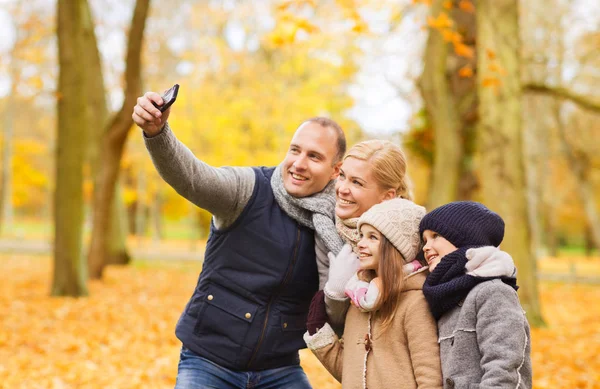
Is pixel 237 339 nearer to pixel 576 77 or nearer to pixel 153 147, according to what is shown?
pixel 153 147

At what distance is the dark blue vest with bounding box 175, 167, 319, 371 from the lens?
3211 mm

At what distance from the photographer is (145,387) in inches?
243

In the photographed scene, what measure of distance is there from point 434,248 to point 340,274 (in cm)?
46

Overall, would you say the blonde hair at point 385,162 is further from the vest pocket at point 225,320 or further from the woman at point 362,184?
the vest pocket at point 225,320

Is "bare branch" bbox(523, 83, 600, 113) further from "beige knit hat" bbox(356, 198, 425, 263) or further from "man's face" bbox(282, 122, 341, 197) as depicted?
"beige knit hat" bbox(356, 198, 425, 263)

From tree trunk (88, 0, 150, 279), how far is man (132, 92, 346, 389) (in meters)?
9.59

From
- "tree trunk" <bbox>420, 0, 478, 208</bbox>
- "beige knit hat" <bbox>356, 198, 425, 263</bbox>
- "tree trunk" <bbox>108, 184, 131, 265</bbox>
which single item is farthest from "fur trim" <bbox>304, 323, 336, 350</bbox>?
"tree trunk" <bbox>108, 184, 131, 265</bbox>

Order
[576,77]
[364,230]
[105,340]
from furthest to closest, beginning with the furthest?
1. [576,77]
2. [105,340]
3. [364,230]

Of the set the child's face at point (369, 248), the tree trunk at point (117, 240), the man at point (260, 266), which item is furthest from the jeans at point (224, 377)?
the tree trunk at point (117, 240)

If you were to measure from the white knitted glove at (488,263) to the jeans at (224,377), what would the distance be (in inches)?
50.3

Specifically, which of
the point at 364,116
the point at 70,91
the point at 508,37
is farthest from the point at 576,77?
the point at 70,91

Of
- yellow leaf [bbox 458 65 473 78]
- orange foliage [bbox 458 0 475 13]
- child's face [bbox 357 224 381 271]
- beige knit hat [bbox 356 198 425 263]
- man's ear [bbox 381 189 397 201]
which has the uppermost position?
orange foliage [bbox 458 0 475 13]

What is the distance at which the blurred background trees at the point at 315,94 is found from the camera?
32.3 ft

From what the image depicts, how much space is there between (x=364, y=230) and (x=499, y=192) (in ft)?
23.9
